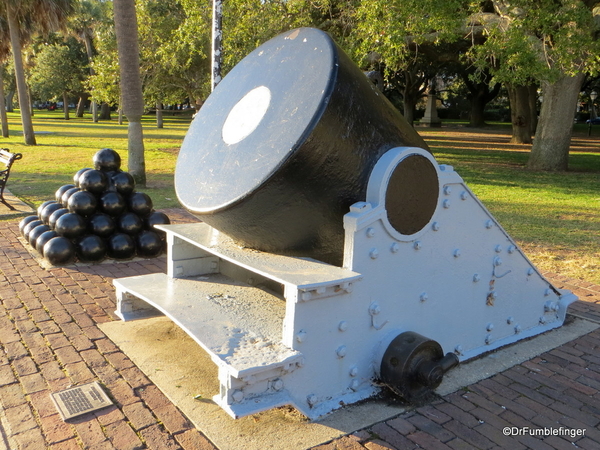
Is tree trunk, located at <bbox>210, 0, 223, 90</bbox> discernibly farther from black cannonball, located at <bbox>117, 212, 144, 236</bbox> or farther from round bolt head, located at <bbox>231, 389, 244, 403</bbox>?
round bolt head, located at <bbox>231, 389, 244, 403</bbox>

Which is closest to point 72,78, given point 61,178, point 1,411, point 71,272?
point 61,178

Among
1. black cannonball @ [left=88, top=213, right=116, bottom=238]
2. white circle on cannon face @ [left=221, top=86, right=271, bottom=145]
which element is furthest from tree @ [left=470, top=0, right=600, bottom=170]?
white circle on cannon face @ [left=221, top=86, right=271, bottom=145]

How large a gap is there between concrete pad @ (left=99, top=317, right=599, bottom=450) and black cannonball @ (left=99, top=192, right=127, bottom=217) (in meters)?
2.23

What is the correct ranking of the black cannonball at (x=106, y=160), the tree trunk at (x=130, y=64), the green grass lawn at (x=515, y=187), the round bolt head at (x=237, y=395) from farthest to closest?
the tree trunk at (x=130, y=64), the green grass lawn at (x=515, y=187), the black cannonball at (x=106, y=160), the round bolt head at (x=237, y=395)

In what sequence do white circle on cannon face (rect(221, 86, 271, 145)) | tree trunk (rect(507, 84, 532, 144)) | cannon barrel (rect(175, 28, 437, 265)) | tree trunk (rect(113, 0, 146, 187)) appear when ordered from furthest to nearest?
tree trunk (rect(507, 84, 532, 144)), tree trunk (rect(113, 0, 146, 187)), white circle on cannon face (rect(221, 86, 271, 145)), cannon barrel (rect(175, 28, 437, 265))

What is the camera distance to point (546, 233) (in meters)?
8.09

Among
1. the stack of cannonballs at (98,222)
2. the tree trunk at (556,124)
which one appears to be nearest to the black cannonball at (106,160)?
the stack of cannonballs at (98,222)

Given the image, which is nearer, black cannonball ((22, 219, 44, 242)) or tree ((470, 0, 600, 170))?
black cannonball ((22, 219, 44, 242))

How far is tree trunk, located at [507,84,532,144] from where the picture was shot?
895 inches

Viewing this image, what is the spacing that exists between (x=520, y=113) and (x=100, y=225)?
21636 mm

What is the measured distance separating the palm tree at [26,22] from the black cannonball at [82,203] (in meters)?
15.4

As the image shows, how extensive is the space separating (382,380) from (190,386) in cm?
114

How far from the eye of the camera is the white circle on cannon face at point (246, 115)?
3.49m

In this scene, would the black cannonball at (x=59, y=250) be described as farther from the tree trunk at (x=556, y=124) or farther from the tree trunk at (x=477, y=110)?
the tree trunk at (x=477, y=110)
